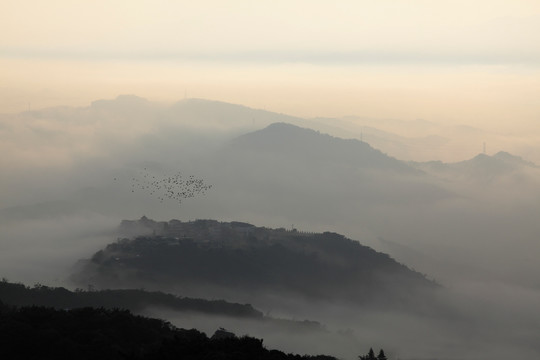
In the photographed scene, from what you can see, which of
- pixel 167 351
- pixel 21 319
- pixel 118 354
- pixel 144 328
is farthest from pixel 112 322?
pixel 167 351

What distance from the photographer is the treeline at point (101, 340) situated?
117 meters

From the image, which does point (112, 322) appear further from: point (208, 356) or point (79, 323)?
point (208, 356)

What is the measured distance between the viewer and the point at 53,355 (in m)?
127

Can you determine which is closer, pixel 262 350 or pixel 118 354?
pixel 262 350

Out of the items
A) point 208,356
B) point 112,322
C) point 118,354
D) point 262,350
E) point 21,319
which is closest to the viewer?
point 208,356

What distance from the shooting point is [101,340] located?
137 meters

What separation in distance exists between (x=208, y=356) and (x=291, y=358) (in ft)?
47.8

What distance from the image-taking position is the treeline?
384ft

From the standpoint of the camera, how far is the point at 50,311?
499 feet

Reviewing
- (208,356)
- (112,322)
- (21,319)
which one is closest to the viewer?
(208,356)

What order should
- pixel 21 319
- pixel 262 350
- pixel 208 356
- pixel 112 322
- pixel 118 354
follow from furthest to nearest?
pixel 112 322 < pixel 21 319 < pixel 118 354 < pixel 262 350 < pixel 208 356

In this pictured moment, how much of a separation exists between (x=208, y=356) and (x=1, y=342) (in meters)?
37.0

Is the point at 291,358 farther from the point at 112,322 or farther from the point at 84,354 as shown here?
the point at 112,322

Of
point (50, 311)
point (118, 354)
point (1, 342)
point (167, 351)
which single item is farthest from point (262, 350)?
point (50, 311)
